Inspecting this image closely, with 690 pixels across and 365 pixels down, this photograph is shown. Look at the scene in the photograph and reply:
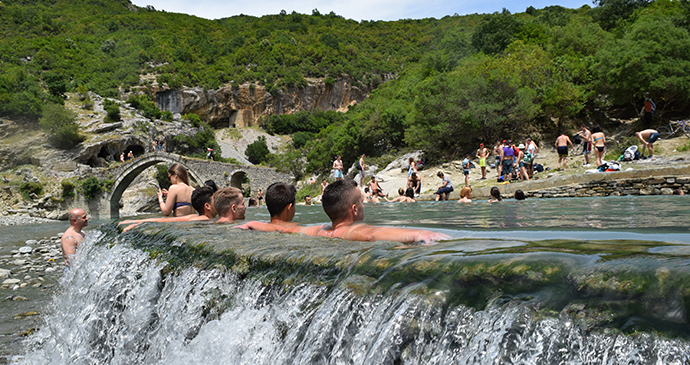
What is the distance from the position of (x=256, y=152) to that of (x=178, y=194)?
200ft

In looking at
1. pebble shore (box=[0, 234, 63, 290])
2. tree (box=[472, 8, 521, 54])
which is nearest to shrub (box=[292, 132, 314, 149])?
tree (box=[472, 8, 521, 54])

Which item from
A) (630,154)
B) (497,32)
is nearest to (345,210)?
(630,154)

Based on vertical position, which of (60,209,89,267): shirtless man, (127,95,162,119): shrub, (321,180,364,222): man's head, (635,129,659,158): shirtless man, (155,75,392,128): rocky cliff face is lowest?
(60,209,89,267): shirtless man

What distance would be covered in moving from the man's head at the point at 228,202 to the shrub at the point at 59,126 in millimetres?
41633

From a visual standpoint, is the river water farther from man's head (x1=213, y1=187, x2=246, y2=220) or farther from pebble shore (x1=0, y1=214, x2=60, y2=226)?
pebble shore (x1=0, y1=214, x2=60, y2=226)

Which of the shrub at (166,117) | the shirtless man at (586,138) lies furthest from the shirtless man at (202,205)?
the shrub at (166,117)

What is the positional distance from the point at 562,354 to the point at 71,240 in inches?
258

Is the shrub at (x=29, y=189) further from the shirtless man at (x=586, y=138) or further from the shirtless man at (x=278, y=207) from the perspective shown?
the shirtless man at (x=586, y=138)

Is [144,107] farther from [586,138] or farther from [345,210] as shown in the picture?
[345,210]

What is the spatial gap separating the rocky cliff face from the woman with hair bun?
62.6 meters

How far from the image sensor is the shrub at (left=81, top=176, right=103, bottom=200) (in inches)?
1351

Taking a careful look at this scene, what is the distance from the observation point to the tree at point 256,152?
65875 millimetres

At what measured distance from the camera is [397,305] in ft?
5.42

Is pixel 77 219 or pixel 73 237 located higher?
pixel 77 219
